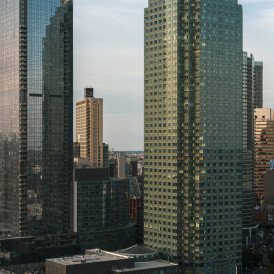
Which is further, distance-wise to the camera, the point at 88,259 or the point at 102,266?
the point at 88,259

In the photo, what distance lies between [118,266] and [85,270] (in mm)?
10926

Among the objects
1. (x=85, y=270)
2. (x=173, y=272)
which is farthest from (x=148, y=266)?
(x=85, y=270)

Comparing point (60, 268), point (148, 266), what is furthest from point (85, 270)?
point (148, 266)

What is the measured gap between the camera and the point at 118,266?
191 metres

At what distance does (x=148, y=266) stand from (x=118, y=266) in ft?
39.1

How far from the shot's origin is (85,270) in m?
186

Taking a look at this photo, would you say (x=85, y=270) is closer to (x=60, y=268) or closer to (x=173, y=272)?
(x=60, y=268)

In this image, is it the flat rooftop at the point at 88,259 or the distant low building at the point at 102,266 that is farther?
the flat rooftop at the point at 88,259

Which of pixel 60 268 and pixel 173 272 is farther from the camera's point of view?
pixel 173 272

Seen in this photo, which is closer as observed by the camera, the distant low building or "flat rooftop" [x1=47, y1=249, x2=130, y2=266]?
the distant low building

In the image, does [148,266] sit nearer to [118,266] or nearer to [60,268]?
[118,266]

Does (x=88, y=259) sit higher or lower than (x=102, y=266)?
higher

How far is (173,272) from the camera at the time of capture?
198375 mm

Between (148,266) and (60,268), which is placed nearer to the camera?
(60,268)
